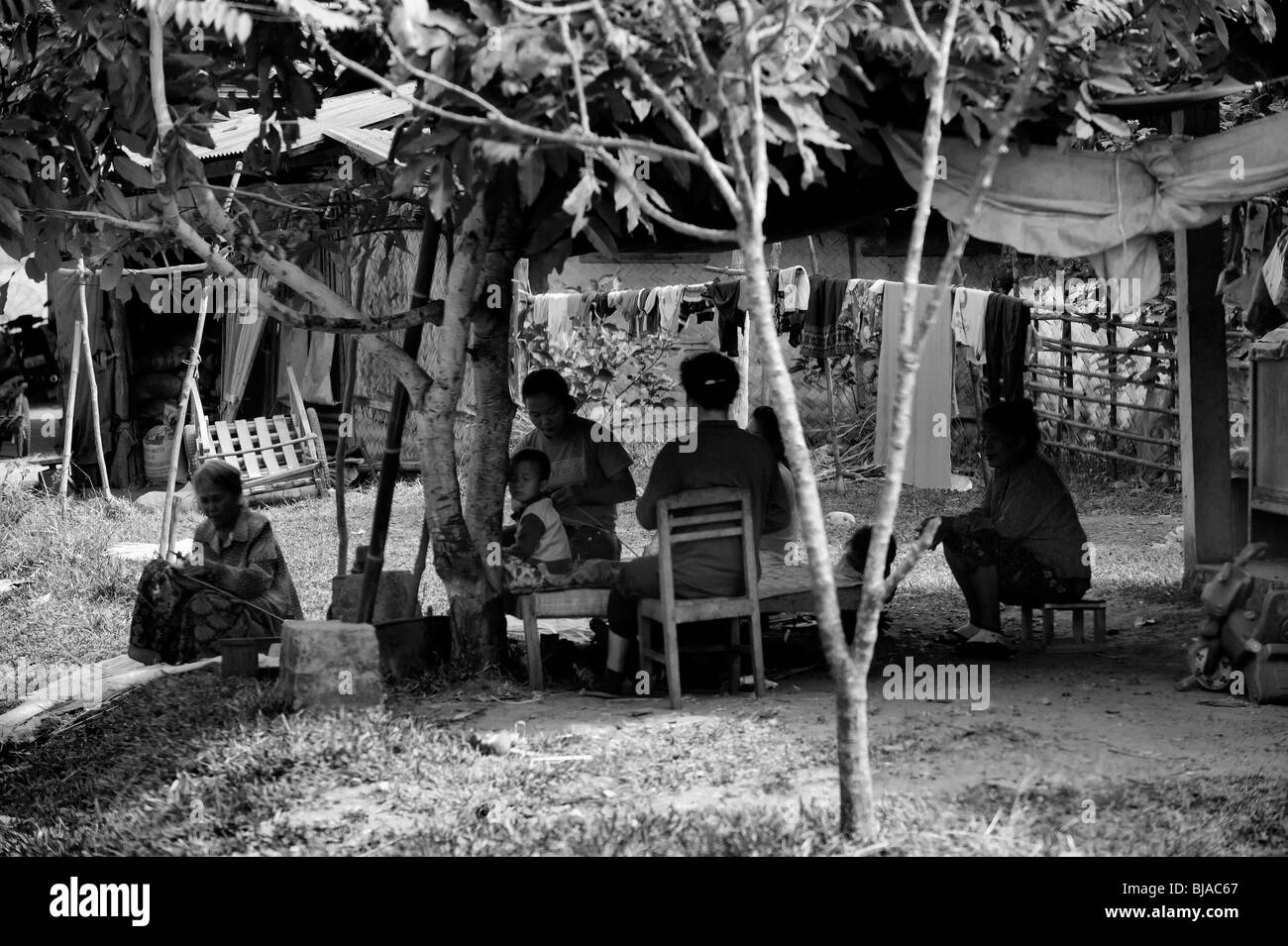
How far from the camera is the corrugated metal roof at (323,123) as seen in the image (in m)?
12.4

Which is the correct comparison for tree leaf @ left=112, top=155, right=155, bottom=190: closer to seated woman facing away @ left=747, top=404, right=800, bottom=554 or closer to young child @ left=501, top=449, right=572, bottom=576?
young child @ left=501, top=449, right=572, bottom=576

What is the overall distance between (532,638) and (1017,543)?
2827mm

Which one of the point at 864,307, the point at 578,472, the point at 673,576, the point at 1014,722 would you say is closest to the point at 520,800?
the point at 673,576

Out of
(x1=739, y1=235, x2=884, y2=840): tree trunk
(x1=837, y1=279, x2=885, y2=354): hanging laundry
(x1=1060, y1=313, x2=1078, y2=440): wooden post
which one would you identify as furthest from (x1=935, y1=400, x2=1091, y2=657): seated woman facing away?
(x1=1060, y1=313, x2=1078, y2=440): wooden post

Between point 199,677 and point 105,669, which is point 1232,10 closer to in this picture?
point 199,677

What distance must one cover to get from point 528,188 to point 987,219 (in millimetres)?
2362

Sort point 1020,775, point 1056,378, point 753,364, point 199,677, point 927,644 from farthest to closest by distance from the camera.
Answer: point 753,364
point 1056,378
point 927,644
point 199,677
point 1020,775

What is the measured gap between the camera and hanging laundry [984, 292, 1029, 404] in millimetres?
9727

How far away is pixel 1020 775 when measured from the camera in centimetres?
502

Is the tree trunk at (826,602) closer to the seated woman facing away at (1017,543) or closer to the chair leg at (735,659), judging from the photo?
the chair leg at (735,659)

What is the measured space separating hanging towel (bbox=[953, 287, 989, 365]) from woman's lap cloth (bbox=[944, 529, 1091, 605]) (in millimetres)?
2679

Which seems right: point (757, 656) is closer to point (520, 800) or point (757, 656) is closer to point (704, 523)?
point (704, 523)

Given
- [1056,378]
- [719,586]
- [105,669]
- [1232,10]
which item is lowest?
[105,669]

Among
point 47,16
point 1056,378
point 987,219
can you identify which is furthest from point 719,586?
point 1056,378
